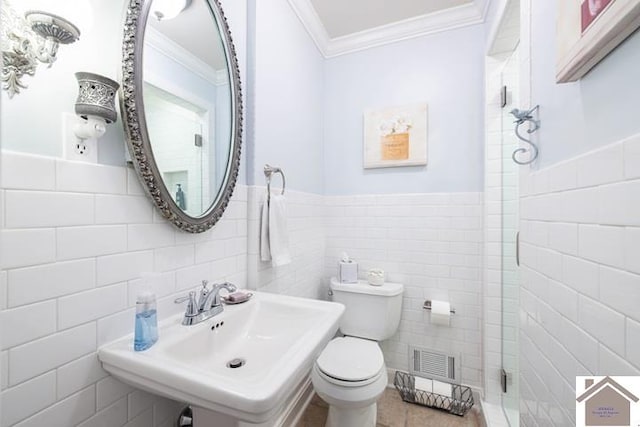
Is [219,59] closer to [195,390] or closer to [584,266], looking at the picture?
[195,390]

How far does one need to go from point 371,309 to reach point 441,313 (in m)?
0.44

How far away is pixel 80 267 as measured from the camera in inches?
26.7

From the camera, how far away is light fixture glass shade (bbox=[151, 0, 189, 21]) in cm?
88

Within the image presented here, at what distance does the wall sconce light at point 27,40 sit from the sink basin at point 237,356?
0.69m

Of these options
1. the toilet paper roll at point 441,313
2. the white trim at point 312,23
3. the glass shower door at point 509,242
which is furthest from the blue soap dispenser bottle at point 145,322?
the white trim at point 312,23

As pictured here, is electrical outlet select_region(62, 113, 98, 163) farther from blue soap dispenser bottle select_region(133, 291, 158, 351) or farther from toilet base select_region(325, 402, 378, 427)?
toilet base select_region(325, 402, 378, 427)

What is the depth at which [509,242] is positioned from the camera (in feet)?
4.98

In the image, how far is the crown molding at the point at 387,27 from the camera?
1.73 meters

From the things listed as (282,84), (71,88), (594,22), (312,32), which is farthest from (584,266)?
(312,32)

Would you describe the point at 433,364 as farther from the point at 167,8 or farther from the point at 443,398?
the point at 167,8

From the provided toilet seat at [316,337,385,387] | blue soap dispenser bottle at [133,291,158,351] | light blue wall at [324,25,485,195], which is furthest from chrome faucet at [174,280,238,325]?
light blue wall at [324,25,485,195]

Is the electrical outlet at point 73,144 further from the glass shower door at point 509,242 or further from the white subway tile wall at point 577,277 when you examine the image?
the glass shower door at point 509,242

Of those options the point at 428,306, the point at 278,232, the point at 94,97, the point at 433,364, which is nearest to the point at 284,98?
the point at 278,232

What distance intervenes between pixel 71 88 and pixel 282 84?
1.09 m
